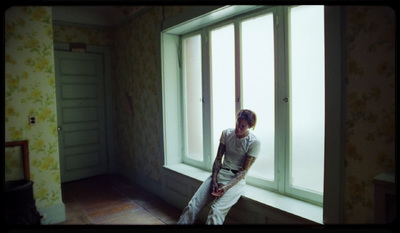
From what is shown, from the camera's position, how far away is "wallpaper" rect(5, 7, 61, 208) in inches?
91.0

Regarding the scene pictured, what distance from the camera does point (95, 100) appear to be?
155 inches

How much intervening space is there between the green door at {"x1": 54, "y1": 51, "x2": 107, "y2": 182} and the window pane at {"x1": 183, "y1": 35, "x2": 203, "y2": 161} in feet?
5.03

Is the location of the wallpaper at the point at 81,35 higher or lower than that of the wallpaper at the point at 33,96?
higher

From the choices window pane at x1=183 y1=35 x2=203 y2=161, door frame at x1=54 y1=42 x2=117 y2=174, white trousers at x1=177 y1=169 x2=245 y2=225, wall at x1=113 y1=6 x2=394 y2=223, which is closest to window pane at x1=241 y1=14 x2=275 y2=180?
white trousers at x1=177 y1=169 x2=245 y2=225

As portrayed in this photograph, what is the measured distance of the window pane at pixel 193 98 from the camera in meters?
2.85

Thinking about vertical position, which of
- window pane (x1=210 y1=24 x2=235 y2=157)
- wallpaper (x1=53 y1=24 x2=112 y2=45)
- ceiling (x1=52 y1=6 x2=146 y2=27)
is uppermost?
ceiling (x1=52 y1=6 x2=146 y2=27)

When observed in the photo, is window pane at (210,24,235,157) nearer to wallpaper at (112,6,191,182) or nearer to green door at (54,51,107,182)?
wallpaper at (112,6,191,182)

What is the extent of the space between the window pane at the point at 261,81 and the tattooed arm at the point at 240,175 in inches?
7.0

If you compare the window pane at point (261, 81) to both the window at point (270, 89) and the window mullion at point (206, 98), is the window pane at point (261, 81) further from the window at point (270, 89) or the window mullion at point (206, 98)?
the window mullion at point (206, 98)

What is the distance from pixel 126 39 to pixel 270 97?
2.26 meters

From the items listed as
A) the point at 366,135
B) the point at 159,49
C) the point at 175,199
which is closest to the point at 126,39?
the point at 159,49

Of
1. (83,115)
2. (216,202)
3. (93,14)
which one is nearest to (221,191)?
(216,202)

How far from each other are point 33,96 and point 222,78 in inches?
62.4

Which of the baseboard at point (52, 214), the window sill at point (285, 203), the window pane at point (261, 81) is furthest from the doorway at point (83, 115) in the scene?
the window pane at point (261, 81)
